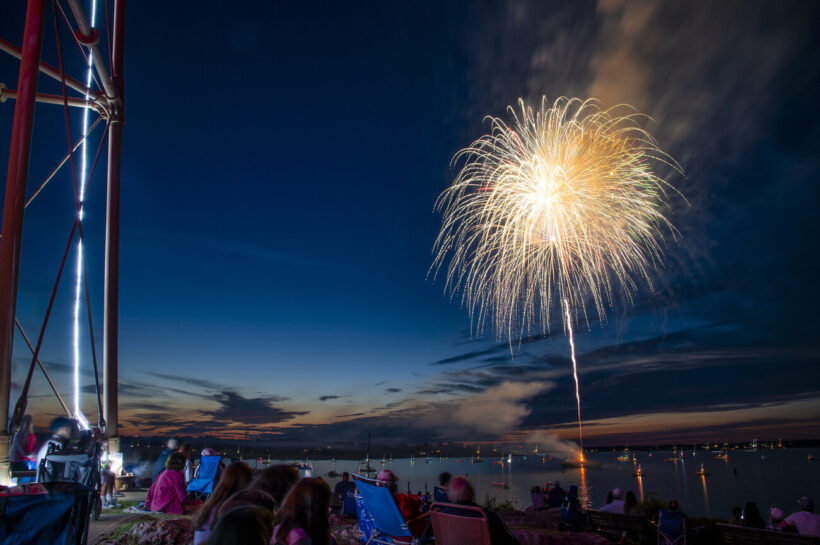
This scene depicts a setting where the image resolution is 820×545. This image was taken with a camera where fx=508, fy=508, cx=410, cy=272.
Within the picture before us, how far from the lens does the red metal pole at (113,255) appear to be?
45.3ft

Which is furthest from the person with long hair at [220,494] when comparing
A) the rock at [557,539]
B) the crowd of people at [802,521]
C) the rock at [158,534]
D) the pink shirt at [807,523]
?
the pink shirt at [807,523]

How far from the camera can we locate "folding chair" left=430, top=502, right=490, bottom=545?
452 cm

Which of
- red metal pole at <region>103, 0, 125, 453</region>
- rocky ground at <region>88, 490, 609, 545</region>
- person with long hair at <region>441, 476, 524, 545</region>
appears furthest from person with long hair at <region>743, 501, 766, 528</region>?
red metal pole at <region>103, 0, 125, 453</region>

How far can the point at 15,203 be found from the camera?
9117 mm

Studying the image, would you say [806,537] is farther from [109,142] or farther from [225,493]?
[109,142]

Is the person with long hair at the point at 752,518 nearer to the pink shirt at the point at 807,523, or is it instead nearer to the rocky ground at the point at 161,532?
the pink shirt at the point at 807,523

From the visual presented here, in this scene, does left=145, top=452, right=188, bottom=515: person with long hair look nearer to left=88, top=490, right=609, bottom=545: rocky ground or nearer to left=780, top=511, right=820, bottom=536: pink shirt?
left=88, top=490, right=609, bottom=545: rocky ground

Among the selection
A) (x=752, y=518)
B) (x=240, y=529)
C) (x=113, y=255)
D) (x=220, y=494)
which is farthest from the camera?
(x=113, y=255)

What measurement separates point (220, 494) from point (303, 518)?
1.24 meters

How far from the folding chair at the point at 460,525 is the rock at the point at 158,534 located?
11.3 feet

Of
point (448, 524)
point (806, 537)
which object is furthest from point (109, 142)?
point (806, 537)

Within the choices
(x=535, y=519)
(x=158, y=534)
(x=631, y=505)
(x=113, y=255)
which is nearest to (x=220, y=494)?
(x=158, y=534)

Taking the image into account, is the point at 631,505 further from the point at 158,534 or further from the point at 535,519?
the point at 158,534

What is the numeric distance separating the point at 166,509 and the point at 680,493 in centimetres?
9665
